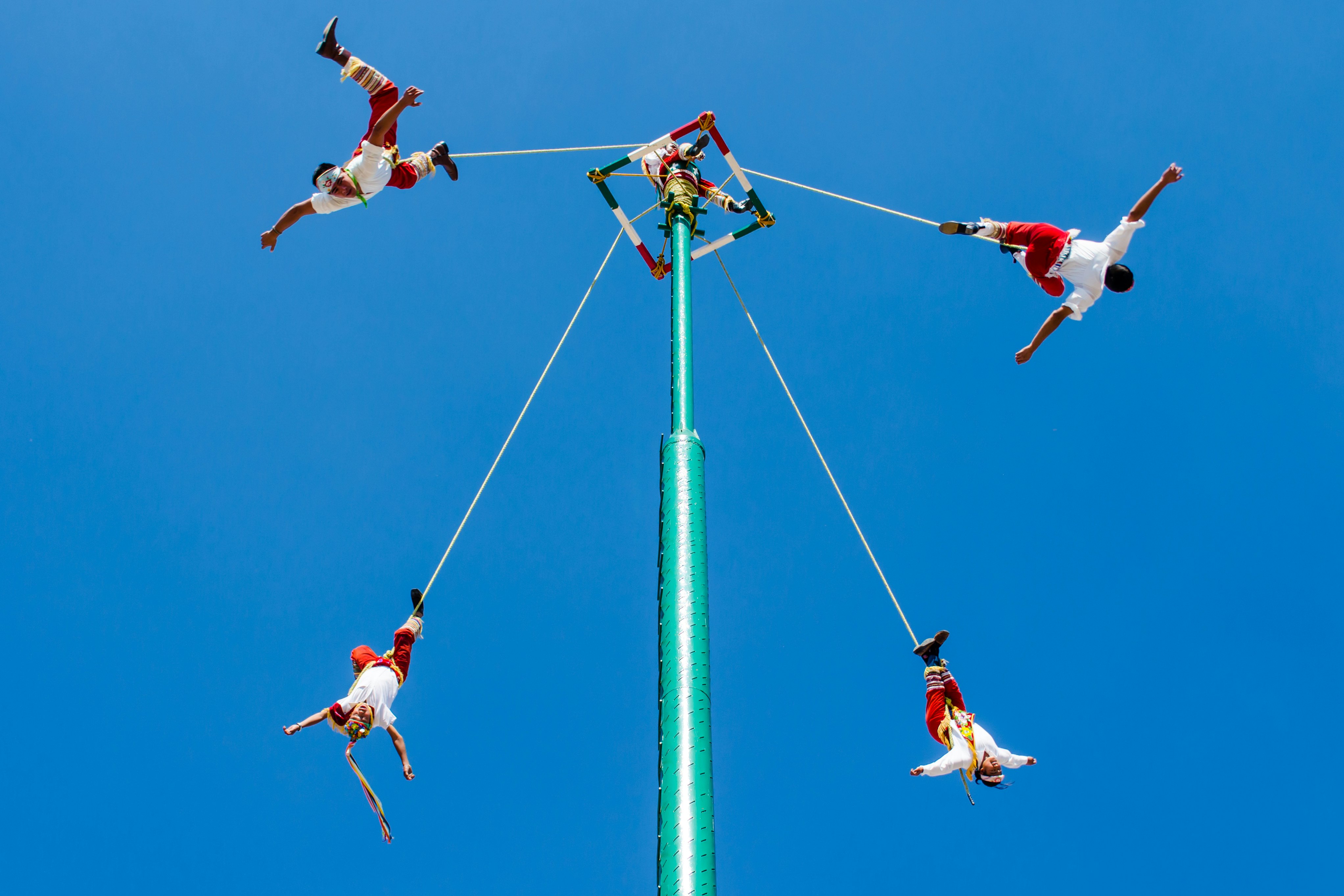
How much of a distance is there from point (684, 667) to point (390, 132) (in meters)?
6.25

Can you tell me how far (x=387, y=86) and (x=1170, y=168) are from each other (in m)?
Answer: 6.81

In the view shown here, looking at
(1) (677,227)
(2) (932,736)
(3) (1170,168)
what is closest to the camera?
(3) (1170,168)

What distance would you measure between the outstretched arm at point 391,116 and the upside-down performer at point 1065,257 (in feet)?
15.7

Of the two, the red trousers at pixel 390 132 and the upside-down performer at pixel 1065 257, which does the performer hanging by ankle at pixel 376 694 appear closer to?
the red trousers at pixel 390 132

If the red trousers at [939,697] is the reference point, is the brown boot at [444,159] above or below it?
above

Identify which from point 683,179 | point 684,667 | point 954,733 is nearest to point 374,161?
point 683,179

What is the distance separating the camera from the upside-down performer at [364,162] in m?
8.37

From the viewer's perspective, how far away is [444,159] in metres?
9.52

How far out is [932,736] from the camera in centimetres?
805

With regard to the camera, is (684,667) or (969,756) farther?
(969,756)

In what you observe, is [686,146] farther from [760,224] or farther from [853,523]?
[853,523]

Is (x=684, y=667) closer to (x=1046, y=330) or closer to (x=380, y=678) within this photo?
(x=380, y=678)

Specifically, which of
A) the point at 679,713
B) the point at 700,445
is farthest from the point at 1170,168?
the point at 679,713

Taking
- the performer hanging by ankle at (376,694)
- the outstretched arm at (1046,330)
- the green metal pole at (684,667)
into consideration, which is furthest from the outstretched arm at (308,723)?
the outstretched arm at (1046,330)
